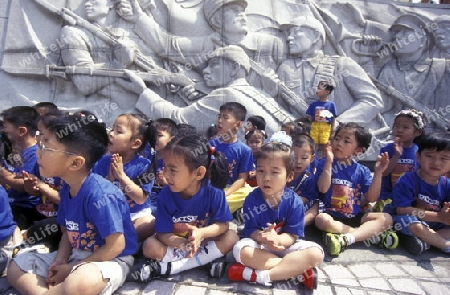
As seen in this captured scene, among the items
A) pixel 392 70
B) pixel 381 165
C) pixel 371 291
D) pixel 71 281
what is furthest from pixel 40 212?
pixel 392 70

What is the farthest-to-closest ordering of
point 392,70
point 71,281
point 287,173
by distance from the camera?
point 392,70 < point 287,173 < point 71,281

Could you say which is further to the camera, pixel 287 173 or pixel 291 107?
pixel 291 107

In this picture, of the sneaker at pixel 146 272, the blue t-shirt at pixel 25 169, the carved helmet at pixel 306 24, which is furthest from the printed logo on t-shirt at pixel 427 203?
the carved helmet at pixel 306 24

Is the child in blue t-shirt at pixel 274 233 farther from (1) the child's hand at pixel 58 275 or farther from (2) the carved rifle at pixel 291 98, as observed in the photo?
(2) the carved rifle at pixel 291 98

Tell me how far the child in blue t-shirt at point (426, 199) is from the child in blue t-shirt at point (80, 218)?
2216 mm

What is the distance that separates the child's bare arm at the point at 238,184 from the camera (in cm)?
310

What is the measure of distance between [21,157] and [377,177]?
2.96 meters

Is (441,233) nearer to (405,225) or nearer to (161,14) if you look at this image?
(405,225)

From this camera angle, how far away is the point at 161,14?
19.5 ft

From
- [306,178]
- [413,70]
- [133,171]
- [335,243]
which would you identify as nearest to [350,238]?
Result: [335,243]

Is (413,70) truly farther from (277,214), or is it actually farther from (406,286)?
(277,214)

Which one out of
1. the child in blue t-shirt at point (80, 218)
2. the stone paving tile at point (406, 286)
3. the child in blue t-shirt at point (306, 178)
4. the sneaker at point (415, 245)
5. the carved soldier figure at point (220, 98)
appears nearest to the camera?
the child in blue t-shirt at point (80, 218)

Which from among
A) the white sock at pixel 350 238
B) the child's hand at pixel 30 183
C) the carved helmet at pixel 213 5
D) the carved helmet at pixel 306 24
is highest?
the carved helmet at pixel 213 5

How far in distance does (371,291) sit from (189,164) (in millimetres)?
1377
